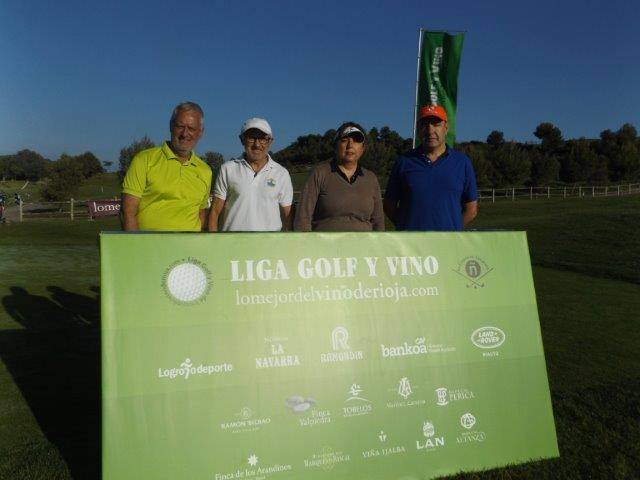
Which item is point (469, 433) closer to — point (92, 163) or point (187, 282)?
point (187, 282)

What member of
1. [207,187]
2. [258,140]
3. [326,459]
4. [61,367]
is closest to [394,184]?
[258,140]

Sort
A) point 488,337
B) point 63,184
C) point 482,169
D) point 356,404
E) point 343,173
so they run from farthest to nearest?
point 482,169 → point 63,184 → point 343,173 → point 488,337 → point 356,404

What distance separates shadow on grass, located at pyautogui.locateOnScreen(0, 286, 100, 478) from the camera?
362 cm

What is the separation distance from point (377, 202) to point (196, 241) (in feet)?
6.65

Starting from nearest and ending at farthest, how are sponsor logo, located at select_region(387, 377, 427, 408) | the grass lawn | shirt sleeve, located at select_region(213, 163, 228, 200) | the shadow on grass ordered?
sponsor logo, located at select_region(387, 377, 427, 408) < the grass lawn < the shadow on grass < shirt sleeve, located at select_region(213, 163, 228, 200)

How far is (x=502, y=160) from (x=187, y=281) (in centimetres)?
6204

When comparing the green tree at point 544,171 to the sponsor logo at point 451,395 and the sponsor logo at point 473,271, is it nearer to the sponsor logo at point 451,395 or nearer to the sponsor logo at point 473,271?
the sponsor logo at point 473,271

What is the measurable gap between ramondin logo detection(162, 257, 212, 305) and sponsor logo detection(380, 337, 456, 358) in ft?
3.39

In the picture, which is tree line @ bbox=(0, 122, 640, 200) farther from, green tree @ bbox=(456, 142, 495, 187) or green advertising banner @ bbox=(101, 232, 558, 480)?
green advertising banner @ bbox=(101, 232, 558, 480)

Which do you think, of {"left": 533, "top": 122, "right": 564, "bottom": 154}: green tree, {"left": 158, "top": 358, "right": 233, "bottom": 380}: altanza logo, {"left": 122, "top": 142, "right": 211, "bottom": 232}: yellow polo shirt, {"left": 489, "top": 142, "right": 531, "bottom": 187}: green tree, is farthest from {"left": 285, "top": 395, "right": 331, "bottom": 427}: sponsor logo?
{"left": 533, "top": 122, "right": 564, "bottom": 154}: green tree

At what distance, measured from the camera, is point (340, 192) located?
429 cm

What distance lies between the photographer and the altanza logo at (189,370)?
2.69 metres

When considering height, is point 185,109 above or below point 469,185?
above

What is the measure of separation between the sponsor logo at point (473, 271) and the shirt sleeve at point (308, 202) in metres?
1.36
